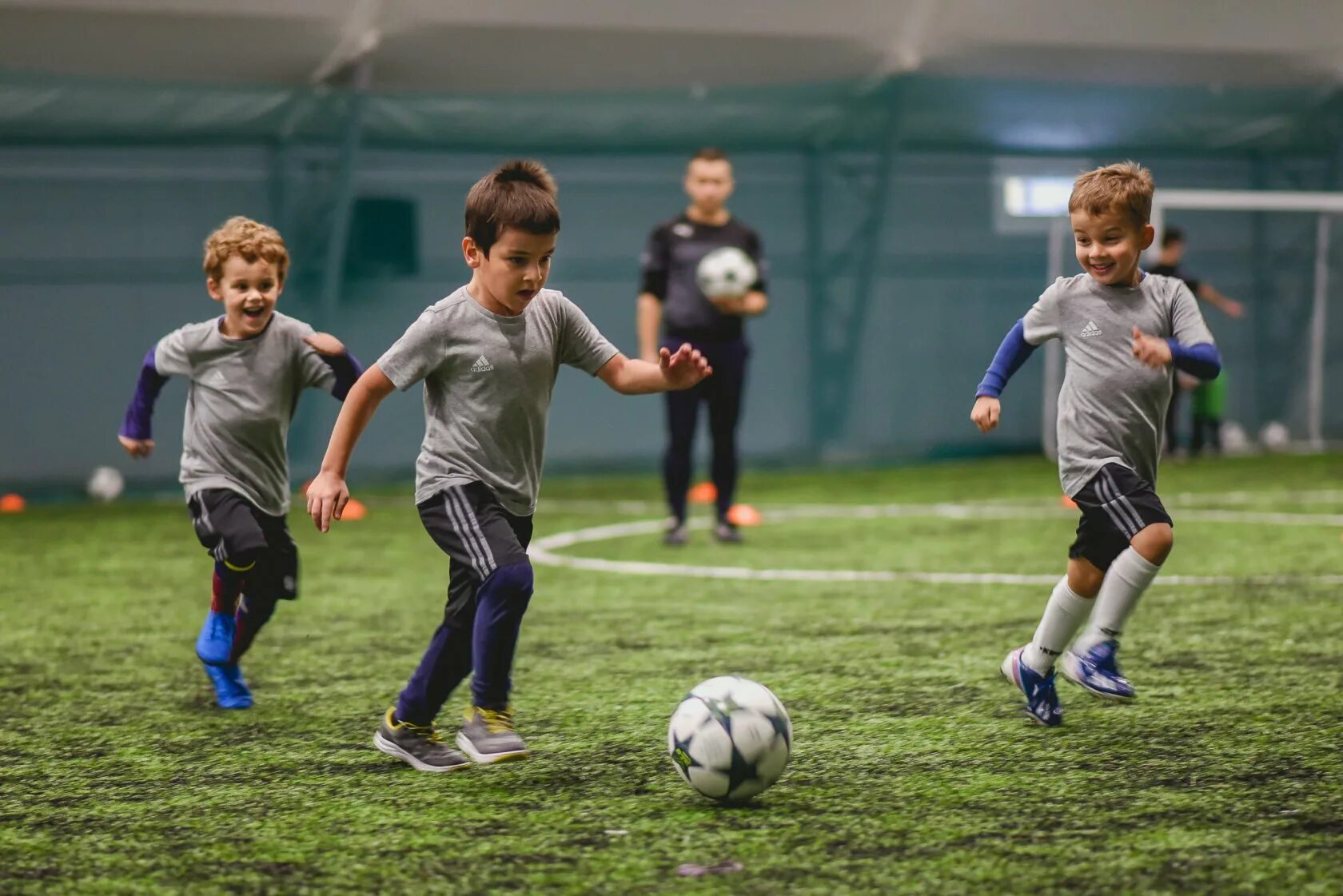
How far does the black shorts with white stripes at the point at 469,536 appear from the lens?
4137 millimetres

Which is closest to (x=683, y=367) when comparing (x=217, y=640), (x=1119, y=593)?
(x=1119, y=593)

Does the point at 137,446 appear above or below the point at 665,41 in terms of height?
below

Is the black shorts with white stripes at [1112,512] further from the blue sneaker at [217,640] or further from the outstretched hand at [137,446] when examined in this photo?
the outstretched hand at [137,446]

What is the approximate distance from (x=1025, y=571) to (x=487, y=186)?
4.45 m

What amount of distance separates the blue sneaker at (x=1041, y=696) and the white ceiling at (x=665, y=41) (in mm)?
9886

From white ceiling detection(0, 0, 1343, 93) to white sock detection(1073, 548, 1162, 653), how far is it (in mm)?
9749

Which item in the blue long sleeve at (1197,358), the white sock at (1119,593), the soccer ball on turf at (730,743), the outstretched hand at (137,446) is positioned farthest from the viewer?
the outstretched hand at (137,446)

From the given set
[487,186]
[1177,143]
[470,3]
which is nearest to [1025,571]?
[487,186]

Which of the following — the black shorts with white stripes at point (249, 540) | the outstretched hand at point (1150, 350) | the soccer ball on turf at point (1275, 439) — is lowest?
the soccer ball on turf at point (1275, 439)

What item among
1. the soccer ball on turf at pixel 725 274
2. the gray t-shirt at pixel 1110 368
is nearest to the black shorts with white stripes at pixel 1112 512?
the gray t-shirt at pixel 1110 368

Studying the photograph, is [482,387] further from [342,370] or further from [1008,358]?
[1008,358]

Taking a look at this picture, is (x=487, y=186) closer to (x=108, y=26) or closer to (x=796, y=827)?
(x=796, y=827)

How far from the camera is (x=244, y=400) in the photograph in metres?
5.16

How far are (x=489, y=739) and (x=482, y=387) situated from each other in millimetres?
844
